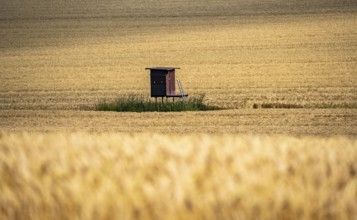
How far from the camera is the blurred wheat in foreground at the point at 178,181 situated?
3.86m

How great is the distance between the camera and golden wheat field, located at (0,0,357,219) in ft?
13.0

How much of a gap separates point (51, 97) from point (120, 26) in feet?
81.8

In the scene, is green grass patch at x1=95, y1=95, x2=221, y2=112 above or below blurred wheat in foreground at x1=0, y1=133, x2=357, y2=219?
Result: below

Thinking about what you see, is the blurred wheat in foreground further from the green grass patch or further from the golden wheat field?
the green grass patch

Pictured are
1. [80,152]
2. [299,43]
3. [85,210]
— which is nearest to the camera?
[85,210]

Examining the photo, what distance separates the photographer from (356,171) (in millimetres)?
4359

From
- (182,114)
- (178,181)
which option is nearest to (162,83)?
(182,114)

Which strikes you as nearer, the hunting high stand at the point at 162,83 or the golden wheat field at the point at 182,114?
the golden wheat field at the point at 182,114

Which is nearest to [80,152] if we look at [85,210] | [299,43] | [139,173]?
[139,173]

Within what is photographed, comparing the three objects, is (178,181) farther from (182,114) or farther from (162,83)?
(162,83)

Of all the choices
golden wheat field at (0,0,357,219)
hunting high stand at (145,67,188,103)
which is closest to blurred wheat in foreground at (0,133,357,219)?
golden wheat field at (0,0,357,219)

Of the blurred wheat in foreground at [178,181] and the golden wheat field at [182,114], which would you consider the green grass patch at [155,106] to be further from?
the blurred wheat in foreground at [178,181]

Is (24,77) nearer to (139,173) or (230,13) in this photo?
(230,13)

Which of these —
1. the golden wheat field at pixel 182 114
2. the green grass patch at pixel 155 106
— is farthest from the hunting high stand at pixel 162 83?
the golden wheat field at pixel 182 114
